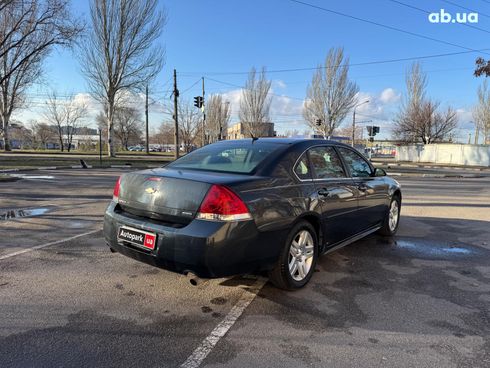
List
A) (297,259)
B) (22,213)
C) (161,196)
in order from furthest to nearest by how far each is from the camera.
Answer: (22,213) → (297,259) → (161,196)

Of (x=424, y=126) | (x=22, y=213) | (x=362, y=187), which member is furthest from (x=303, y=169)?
(x=424, y=126)

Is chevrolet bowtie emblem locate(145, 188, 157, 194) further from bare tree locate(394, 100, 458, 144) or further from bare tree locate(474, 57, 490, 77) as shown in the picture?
bare tree locate(394, 100, 458, 144)

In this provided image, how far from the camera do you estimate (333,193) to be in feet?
13.7

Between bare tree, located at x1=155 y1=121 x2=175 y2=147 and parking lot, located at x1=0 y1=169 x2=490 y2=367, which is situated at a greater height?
bare tree, located at x1=155 y1=121 x2=175 y2=147

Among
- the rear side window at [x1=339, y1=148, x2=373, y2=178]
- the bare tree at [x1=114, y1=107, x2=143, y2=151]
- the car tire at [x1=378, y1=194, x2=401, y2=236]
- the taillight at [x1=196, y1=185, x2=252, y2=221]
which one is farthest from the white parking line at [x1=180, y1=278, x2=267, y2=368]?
the bare tree at [x1=114, y1=107, x2=143, y2=151]

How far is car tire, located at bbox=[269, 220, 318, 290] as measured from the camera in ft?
11.6

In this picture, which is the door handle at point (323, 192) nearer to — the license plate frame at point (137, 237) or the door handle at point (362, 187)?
the door handle at point (362, 187)

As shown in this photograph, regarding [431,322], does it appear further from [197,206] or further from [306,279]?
[197,206]

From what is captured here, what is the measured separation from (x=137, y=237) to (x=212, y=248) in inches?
32.5

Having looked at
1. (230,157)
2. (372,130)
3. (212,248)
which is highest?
(372,130)

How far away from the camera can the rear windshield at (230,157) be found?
3792 mm

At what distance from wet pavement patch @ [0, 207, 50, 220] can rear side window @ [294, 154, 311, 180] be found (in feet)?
19.1

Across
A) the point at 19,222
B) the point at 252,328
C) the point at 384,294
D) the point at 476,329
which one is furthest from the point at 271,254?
the point at 19,222

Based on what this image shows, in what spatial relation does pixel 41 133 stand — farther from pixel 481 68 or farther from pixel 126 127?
pixel 481 68
